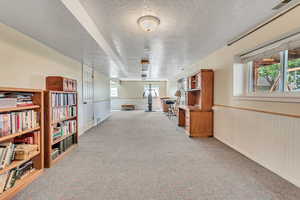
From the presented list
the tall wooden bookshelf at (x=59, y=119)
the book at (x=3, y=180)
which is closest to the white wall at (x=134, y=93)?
the tall wooden bookshelf at (x=59, y=119)

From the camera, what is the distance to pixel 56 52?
3582 millimetres

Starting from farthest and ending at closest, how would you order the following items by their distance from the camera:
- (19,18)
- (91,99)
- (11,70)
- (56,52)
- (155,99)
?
(155,99)
(91,99)
(56,52)
(11,70)
(19,18)

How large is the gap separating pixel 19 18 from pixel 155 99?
11.0 metres

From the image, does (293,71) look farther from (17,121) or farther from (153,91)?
(153,91)

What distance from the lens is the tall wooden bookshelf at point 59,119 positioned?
8.67 feet

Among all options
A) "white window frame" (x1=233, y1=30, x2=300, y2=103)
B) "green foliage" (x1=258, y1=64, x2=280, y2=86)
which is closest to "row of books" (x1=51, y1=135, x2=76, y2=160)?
"white window frame" (x1=233, y1=30, x2=300, y2=103)

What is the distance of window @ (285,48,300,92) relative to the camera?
224 centimetres

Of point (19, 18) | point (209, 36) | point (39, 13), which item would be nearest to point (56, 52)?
point (19, 18)

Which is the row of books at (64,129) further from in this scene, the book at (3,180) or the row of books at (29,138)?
the book at (3,180)

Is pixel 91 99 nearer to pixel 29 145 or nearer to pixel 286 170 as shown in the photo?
pixel 29 145

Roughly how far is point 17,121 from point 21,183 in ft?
2.56

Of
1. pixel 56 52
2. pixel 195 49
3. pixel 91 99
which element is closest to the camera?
pixel 56 52

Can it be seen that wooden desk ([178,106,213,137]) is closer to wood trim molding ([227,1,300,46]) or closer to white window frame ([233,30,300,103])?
white window frame ([233,30,300,103])

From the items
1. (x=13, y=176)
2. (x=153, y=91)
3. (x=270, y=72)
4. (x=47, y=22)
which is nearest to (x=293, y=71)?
(x=270, y=72)
